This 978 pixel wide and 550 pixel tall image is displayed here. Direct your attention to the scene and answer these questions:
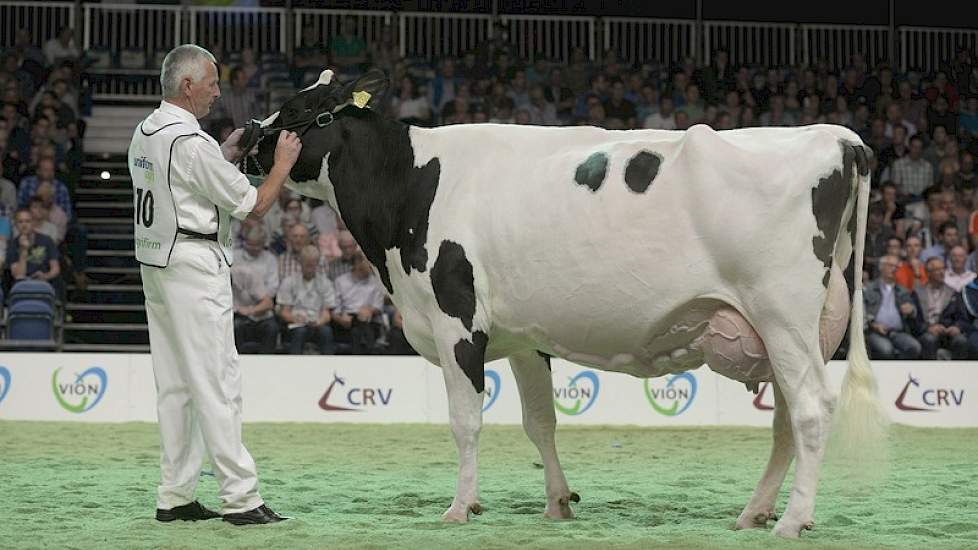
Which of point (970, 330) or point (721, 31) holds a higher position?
point (721, 31)

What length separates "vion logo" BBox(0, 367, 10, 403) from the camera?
12.9 m

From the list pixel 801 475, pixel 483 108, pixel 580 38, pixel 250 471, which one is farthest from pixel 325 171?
pixel 580 38

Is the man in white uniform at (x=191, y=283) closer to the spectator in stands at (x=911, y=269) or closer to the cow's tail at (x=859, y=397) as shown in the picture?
the cow's tail at (x=859, y=397)

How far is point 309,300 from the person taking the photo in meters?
14.3

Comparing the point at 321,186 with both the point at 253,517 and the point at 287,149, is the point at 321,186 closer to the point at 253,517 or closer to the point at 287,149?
the point at 287,149

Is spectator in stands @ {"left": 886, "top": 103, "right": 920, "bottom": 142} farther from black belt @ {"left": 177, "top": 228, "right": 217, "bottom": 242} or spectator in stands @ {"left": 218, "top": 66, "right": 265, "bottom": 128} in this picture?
black belt @ {"left": 177, "top": 228, "right": 217, "bottom": 242}

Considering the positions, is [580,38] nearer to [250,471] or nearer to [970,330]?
[970,330]

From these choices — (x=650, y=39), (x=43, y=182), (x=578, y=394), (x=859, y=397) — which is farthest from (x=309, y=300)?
(x=650, y=39)

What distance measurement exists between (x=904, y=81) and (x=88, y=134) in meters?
12.6

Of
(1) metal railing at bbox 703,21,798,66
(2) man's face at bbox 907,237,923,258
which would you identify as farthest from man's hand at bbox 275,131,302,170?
(1) metal railing at bbox 703,21,798,66

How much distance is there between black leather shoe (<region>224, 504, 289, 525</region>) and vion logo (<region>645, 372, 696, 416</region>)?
7203 millimetres

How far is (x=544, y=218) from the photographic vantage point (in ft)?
21.6

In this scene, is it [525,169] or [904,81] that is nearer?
[525,169]

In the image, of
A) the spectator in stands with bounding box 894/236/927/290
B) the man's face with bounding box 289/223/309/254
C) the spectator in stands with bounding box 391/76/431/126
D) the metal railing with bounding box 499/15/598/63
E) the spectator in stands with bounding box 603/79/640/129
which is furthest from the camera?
the metal railing with bounding box 499/15/598/63
